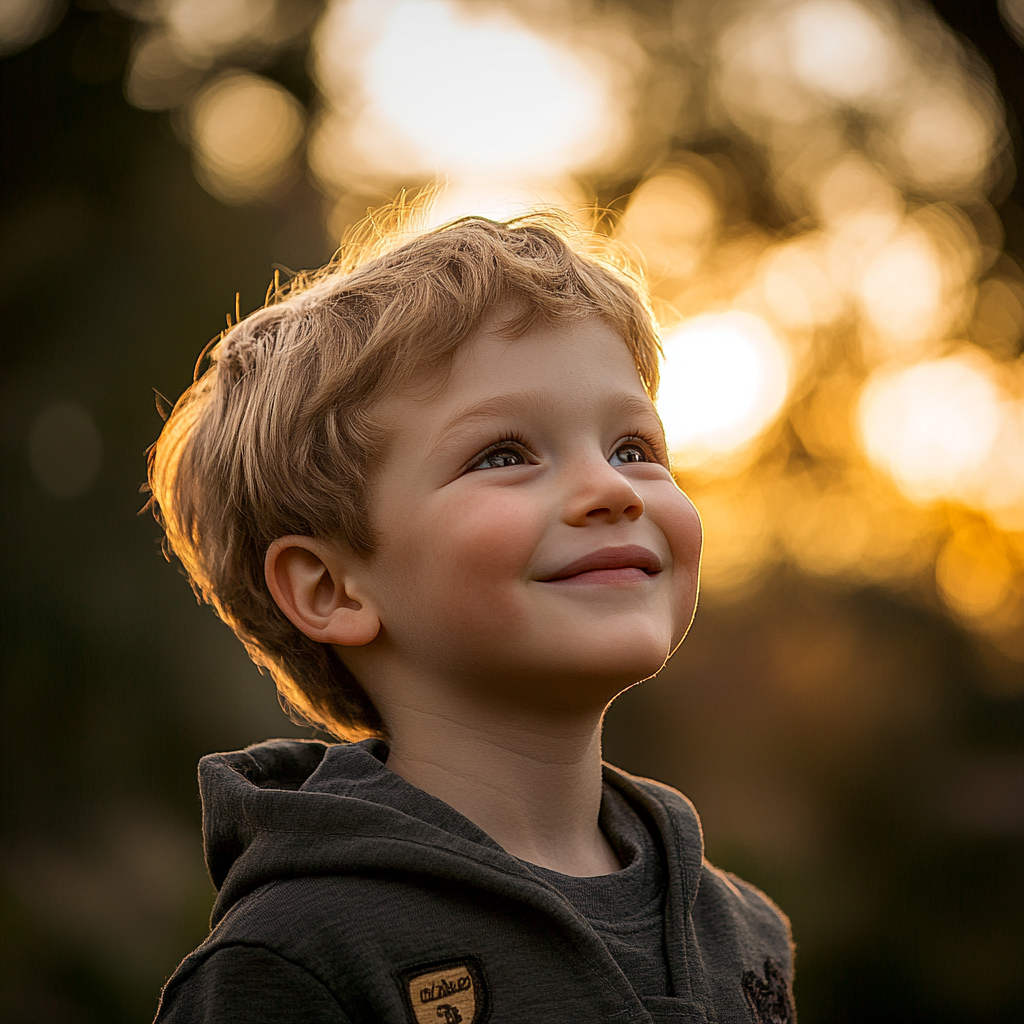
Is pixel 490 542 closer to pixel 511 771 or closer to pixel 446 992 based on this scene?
pixel 511 771

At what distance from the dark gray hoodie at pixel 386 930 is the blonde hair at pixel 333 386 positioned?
0.33 metres

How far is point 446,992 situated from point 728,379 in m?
3.42

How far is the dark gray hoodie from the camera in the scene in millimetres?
1042

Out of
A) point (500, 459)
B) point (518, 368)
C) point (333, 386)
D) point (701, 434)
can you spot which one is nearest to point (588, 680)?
point (500, 459)

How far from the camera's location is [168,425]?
5.71 ft

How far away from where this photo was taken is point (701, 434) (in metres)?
3.85

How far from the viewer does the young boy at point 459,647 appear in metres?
1.09

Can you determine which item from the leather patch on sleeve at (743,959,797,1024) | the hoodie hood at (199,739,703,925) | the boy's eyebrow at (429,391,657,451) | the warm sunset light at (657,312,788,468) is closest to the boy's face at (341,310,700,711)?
the boy's eyebrow at (429,391,657,451)

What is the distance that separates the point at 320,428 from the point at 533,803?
60cm

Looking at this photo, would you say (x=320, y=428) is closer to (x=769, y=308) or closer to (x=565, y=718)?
(x=565, y=718)

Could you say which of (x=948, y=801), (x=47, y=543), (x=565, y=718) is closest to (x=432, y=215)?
(x=565, y=718)

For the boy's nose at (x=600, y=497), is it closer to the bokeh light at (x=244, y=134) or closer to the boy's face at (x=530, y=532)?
the boy's face at (x=530, y=532)

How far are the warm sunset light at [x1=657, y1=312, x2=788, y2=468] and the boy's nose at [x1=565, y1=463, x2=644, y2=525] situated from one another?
74.5 inches

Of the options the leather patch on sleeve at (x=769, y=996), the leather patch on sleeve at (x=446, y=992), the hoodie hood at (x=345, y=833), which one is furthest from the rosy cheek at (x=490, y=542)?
the leather patch on sleeve at (x=769, y=996)
